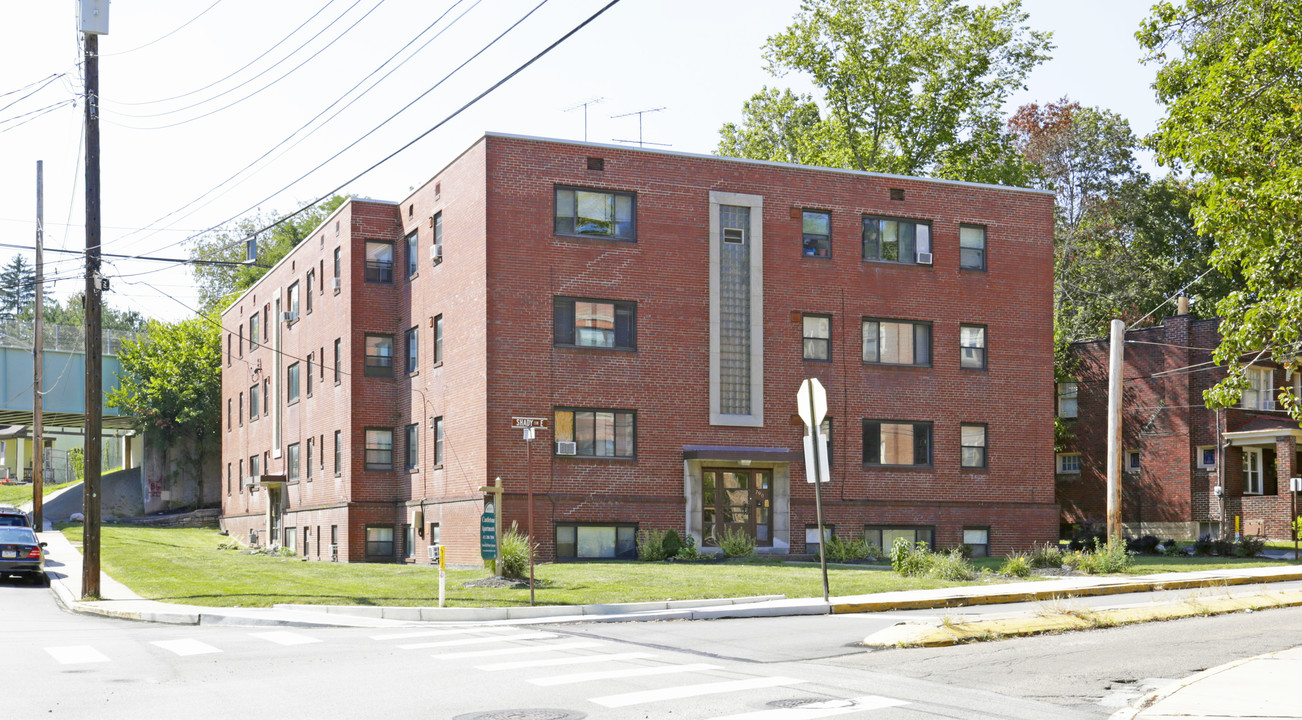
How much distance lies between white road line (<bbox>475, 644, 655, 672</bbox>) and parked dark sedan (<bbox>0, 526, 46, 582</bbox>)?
23083 mm

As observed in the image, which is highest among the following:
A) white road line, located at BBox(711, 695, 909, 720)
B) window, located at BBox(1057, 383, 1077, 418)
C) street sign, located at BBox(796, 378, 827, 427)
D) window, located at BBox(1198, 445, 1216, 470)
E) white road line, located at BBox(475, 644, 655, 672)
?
window, located at BBox(1057, 383, 1077, 418)

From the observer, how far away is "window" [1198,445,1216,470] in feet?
156

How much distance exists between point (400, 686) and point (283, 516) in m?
39.3

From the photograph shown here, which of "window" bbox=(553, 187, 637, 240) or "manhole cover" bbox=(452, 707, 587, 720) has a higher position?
"window" bbox=(553, 187, 637, 240)

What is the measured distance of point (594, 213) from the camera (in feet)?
112

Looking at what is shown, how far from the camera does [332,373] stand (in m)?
42.6

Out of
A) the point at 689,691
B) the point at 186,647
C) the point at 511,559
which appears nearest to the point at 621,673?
the point at 689,691

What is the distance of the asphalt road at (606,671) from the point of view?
1065cm

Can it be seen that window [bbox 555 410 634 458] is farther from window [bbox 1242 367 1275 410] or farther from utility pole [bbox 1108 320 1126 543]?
window [bbox 1242 367 1275 410]

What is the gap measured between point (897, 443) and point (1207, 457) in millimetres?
16989

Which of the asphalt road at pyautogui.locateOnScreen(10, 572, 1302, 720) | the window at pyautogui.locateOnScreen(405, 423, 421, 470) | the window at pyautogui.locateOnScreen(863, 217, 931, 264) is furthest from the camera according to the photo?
the window at pyautogui.locateOnScreen(405, 423, 421, 470)

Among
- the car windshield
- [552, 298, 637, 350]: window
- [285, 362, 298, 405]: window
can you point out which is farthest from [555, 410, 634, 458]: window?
[285, 362, 298, 405]: window

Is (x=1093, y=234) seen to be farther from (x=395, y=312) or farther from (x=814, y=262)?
(x=395, y=312)

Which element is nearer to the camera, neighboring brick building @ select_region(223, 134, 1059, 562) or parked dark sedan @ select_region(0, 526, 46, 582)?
parked dark sedan @ select_region(0, 526, 46, 582)
